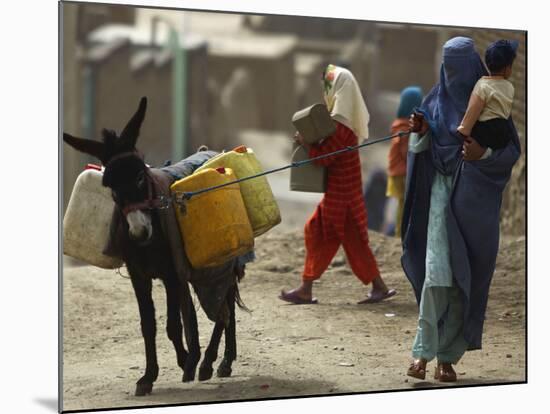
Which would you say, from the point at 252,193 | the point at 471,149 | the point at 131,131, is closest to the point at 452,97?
the point at 471,149

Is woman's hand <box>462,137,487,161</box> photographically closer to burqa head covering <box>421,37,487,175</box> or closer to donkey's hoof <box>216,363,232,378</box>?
burqa head covering <box>421,37,487,175</box>

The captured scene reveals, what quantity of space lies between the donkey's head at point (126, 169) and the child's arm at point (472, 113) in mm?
1665

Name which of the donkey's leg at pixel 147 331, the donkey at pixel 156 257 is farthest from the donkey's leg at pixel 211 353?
the donkey's leg at pixel 147 331

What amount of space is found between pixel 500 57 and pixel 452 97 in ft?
1.10

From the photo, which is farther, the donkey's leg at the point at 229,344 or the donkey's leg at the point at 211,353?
the donkey's leg at the point at 229,344

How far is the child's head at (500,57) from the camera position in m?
7.70

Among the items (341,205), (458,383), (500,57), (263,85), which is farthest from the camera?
(263,85)

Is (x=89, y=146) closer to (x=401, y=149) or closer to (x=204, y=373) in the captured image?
(x=204, y=373)

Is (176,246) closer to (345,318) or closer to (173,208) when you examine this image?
(173,208)

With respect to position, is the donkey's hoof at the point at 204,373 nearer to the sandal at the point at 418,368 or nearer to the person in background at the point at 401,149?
the sandal at the point at 418,368

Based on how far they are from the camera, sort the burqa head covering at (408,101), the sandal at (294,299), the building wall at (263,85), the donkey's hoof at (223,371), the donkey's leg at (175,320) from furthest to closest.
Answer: the building wall at (263,85) → the burqa head covering at (408,101) → the sandal at (294,299) → the donkey's hoof at (223,371) → the donkey's leg at (175,320)

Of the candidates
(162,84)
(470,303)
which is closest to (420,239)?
(470,303)

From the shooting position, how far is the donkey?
24.0 feet

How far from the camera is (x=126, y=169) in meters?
7.29
